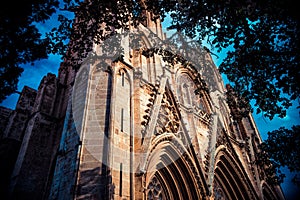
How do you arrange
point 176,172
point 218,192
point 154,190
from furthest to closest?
1. point 218,192
2. point 176,172
3. point 154,190

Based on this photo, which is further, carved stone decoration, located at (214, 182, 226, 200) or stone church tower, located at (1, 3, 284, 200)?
carved stone decoration, located at (214, 182, 226, 200)

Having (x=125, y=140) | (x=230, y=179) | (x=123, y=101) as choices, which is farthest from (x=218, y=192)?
(x=123, y=101)

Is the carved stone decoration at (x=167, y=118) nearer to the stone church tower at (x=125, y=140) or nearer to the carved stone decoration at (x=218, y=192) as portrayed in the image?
the stone church tower at (x=125, y=140)

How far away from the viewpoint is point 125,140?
23.4 feet

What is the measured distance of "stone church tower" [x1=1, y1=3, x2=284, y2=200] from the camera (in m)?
6.32

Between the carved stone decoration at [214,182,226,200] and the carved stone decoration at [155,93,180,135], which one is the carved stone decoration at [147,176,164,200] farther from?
A: the carved stone decoration at [214,182,226,200]

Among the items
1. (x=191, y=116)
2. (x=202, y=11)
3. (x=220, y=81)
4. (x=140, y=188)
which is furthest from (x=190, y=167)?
(x=220, y=81)

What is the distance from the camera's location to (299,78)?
590 cm

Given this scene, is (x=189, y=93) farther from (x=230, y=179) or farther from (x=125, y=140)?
(x=125, y=140)

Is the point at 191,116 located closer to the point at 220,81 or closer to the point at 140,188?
the point at 140,188

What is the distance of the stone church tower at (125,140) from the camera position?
632 cm

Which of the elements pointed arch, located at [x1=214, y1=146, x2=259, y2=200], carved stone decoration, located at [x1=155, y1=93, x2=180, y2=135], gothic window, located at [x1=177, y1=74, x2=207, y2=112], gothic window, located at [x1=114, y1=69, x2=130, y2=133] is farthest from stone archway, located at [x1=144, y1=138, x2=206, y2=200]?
gothic window, located at [x1=177, y1=74, x2=207, y2=112]

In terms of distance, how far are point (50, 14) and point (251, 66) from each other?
5.77 metres

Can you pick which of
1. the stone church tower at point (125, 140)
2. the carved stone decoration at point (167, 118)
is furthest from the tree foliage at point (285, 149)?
the carved stone decoration at point (167, 118)
